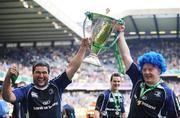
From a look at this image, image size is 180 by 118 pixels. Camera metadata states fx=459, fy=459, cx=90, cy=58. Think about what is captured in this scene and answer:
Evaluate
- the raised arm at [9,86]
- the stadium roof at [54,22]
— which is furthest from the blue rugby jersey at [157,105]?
the stadium roof at [54,22]

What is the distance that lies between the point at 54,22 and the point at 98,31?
30688 millimetres

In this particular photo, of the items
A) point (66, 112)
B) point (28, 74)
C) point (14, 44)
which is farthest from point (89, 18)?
point (14, 44)

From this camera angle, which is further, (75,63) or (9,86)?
(75,63)

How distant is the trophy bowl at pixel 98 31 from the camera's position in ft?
17.2

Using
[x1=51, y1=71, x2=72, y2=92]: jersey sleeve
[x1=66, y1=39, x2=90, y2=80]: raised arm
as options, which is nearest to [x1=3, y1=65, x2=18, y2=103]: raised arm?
[x1=51, y1=71, x2=72, y2=92]: jersey sleeve

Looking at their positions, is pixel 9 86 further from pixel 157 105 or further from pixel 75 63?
pixel 157 105

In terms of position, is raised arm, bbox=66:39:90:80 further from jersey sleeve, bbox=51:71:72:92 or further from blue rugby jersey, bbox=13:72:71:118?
blue rugby jersey, bbox=13:72:71:118

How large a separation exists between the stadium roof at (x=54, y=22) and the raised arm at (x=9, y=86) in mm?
24997

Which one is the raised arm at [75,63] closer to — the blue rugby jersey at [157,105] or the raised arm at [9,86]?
the raised arm at [9,86]

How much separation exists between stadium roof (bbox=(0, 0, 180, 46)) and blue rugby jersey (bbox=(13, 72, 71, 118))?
24644 millimetres

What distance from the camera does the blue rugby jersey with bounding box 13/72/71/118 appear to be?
5465 millimetres

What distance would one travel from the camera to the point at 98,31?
5363 millimetres

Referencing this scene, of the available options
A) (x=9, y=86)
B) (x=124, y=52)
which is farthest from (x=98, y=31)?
(x=9, y=86)

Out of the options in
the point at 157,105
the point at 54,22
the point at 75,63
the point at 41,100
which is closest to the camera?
the point at 157,105
